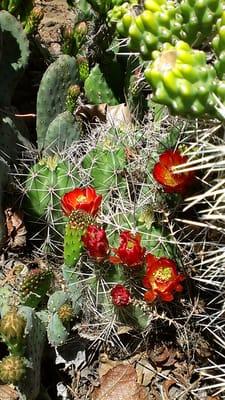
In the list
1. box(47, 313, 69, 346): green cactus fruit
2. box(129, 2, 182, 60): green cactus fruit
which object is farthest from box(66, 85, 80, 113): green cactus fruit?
box(47, 313, 69, 346): green cactus fruit

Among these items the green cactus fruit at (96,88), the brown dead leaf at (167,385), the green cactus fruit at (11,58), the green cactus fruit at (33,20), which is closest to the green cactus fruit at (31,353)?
the brown dead leaf at (167,385)

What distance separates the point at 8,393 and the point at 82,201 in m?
0.72

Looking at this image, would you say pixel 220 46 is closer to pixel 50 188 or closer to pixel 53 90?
pixel 50 188

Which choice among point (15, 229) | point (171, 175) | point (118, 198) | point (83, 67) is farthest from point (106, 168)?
point (83, 67)

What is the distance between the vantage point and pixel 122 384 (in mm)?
2871

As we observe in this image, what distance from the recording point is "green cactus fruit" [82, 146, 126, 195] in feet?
9.40

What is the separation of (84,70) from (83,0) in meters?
0.39

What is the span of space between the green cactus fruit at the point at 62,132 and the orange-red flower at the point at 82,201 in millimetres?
385

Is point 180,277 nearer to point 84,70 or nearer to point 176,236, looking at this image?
point 176,236

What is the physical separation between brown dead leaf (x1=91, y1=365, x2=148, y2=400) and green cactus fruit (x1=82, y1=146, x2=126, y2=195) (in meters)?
0.66

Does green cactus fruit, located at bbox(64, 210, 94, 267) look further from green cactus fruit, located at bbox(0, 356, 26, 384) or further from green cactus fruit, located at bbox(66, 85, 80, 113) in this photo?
green cactus fruit, located at bbox(66, 85, 80, 113)

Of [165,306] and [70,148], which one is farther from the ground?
[70,148]

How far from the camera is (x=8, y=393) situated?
2748 millimetres

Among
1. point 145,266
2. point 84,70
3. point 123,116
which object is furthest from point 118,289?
point 84,70
